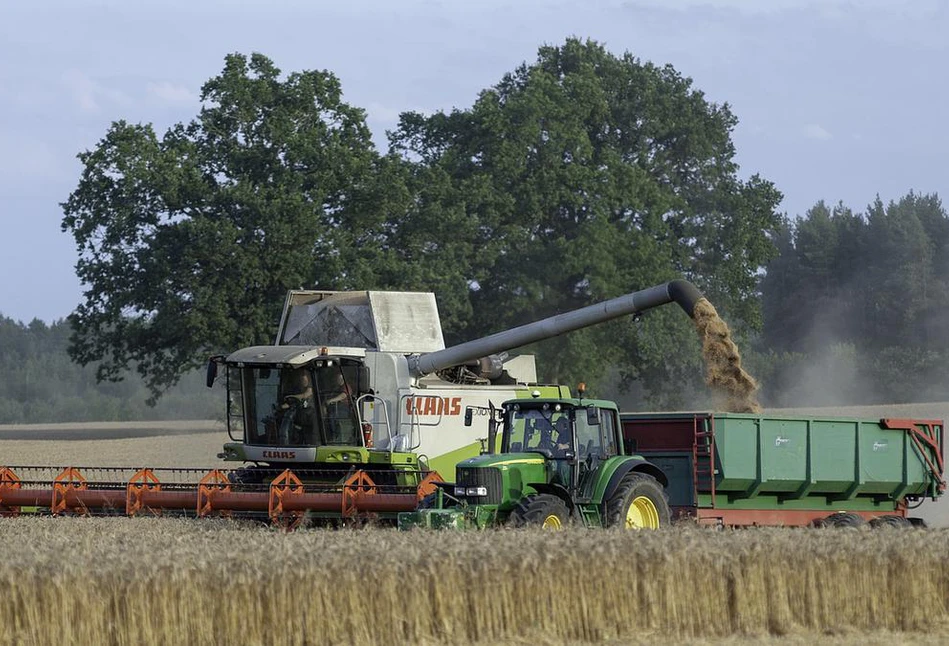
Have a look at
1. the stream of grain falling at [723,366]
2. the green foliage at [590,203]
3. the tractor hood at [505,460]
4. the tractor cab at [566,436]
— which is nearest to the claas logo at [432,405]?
the stream of grain falling at [723,366]

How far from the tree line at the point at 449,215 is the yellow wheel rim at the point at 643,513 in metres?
24.6

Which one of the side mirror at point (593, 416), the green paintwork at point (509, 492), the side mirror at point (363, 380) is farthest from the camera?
the side mirror at point (363, 380)

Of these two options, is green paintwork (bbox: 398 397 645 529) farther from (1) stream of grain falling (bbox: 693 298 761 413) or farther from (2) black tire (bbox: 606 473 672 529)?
(1) stream of grain falling (bbox: 693 298 761 413)

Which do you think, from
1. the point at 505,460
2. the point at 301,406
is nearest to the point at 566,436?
the point at 505,460

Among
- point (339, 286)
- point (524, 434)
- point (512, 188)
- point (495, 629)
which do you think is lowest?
point (495, 629)

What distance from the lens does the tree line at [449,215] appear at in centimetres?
3781

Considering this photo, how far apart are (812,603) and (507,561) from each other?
2.33 meters

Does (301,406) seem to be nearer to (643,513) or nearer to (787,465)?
(643,513)

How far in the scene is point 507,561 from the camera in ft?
30.8

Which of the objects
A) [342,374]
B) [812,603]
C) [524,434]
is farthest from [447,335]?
[812,603]

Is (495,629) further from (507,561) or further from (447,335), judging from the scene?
(447,335)

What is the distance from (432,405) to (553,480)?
15.6 ft

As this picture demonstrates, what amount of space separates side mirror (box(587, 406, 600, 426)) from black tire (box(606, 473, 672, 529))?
684 mm

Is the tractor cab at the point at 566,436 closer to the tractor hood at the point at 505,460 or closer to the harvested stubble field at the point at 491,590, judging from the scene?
the tractor hood at the point at 505,460
